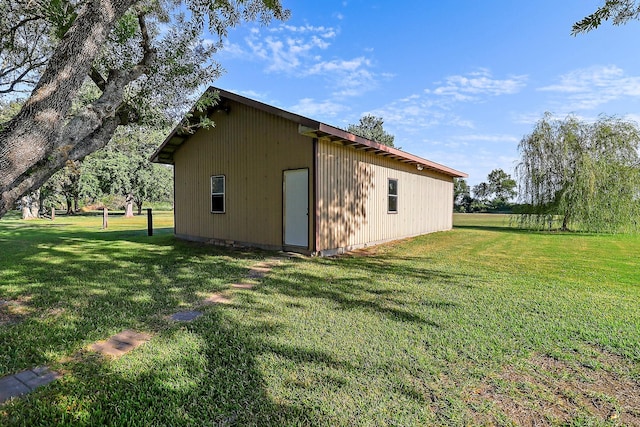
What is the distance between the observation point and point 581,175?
13547mm

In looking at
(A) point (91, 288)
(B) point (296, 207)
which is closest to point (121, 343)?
(A) point (91, 288)

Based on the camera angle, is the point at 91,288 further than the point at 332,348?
Yes

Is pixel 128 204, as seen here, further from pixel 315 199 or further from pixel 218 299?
pixel 218 299

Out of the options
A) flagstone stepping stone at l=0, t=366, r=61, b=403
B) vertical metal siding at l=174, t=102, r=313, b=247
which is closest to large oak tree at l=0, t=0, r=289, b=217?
flagstone stepping stone at l=0, t=366, r=61, b=403

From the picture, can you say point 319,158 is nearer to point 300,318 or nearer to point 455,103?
point 300,318

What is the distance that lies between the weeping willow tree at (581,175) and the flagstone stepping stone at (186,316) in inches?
626

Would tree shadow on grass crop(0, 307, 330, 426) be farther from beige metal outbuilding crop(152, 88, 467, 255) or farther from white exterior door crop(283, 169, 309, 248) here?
white exterior door crop(283, 169, 309, 248)

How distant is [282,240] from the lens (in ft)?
26.6

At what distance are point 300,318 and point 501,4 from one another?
891cm

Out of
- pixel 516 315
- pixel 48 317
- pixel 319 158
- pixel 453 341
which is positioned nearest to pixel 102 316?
pixel 48 317

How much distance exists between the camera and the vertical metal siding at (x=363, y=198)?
7.79m

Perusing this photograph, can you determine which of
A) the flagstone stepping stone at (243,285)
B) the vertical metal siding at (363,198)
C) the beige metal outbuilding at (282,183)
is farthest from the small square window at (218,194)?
the flagstone stepping stone at (243,285)

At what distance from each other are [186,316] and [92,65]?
287 centimetres

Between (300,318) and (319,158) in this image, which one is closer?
(300,318)
